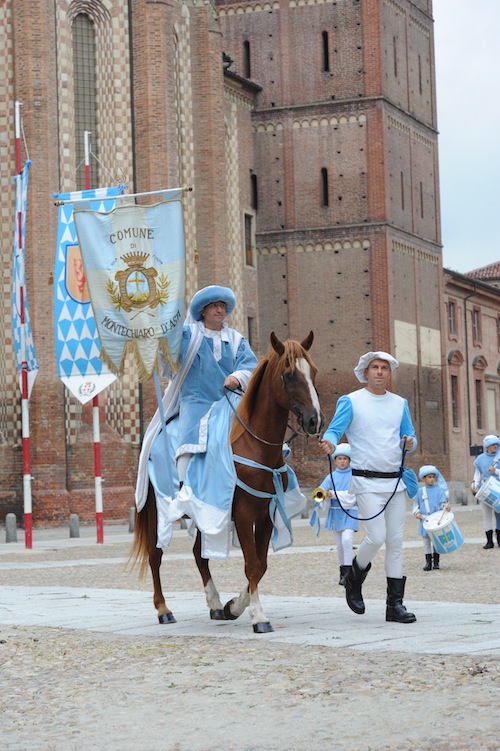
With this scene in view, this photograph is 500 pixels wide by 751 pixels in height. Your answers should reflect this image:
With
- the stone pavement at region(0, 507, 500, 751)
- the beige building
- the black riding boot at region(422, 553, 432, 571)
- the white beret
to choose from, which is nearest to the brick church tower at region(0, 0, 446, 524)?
the beige building

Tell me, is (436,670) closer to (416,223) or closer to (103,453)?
(103,453)

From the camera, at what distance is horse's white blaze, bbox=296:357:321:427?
969cm

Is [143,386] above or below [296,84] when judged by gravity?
below

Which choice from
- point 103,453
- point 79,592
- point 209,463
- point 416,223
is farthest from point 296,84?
point 209,463

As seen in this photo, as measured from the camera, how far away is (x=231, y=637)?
9.73m

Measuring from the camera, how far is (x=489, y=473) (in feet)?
70.7

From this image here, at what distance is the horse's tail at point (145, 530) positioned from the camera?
1106cm

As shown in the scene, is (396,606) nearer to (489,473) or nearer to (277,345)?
(277,345)

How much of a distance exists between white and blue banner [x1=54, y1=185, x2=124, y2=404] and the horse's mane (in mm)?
15964

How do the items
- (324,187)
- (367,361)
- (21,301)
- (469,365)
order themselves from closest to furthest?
(367,361) → (21,301) → (324,187) → (469,365)

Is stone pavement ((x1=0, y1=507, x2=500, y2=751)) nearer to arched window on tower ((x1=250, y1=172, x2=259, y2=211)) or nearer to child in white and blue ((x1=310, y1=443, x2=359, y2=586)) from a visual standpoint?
child in white and blue ((x1=310, y1=443, x2=359, y2=586))

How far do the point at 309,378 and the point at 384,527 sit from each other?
1325 mm

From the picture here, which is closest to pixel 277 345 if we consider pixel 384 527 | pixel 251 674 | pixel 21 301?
pixel 384 527

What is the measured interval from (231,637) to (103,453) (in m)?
27.2
